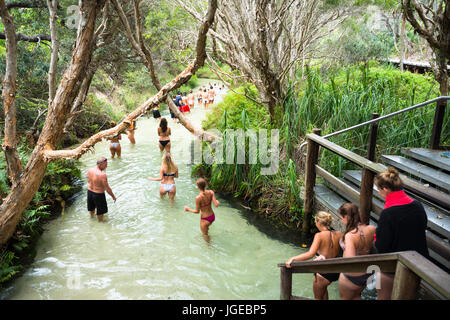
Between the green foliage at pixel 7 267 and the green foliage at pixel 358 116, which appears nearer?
the green foliage at pixel 7 267

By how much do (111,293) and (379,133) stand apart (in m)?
6.45

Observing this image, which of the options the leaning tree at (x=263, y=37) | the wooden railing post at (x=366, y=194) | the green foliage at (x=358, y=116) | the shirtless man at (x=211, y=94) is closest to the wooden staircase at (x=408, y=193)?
the wooden railing post at (x=366, y=194)


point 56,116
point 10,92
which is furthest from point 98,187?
point 10,92

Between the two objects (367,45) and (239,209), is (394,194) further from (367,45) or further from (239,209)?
(367,45)

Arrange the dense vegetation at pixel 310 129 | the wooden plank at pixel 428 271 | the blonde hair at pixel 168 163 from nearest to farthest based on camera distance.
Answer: the wooden plank at pixel 428 271 → the dense vegetation at pixel 310 129 → the blonde hair at pixel 168 163

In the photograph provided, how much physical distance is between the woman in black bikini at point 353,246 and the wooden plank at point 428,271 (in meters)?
1.58

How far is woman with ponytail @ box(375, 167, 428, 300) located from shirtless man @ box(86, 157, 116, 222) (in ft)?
17.4

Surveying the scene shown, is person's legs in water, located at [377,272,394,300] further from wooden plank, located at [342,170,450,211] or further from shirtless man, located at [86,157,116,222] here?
shirtless man, located at [86,157,116,222]

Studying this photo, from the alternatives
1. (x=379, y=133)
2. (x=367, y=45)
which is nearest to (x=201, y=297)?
(x=379, y=133)

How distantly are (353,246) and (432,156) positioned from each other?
3.09 m

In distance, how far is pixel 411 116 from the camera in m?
6.63

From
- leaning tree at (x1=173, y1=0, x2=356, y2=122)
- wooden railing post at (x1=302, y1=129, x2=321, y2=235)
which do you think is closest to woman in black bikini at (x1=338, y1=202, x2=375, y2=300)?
wooden railing post at (x1=302, y1=129, x2=321, y2=235)

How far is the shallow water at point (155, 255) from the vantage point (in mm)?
4828

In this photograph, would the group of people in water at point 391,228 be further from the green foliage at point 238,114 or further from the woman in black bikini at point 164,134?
the woman in black bikini at point 164,134
